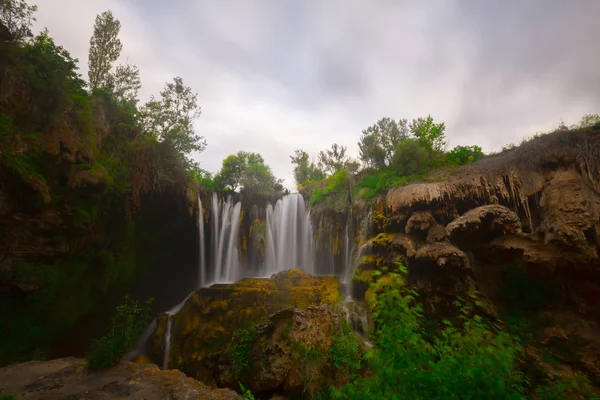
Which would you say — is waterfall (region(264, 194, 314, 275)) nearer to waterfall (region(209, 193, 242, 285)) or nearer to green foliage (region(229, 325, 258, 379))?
waterfall (region(209, 193, 242, 285))

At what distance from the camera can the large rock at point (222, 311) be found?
10.0 metres

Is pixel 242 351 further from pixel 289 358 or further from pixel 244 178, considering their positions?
pixel 244 178

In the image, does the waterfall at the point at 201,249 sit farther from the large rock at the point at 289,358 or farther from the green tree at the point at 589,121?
the green tree at the point at 589,121

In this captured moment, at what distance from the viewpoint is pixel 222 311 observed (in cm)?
1120

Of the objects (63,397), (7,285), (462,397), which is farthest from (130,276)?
(462,397)

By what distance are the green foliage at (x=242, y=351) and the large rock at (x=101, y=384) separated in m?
0.97

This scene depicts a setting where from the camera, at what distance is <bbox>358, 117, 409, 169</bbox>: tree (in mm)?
22438

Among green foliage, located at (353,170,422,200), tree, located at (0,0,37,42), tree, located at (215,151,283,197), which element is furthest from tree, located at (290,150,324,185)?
tree, located at (0,0,37,42)

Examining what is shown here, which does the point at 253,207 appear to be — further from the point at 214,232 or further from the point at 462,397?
the point at 462,397

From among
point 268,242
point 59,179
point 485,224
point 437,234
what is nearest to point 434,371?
point 437,234

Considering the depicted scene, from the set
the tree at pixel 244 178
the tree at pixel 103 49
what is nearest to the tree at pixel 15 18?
the tree at pixel 103 49

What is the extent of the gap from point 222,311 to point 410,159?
1465cm

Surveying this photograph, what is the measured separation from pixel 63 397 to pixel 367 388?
575 cm

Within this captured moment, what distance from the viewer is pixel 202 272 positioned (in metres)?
19.8
